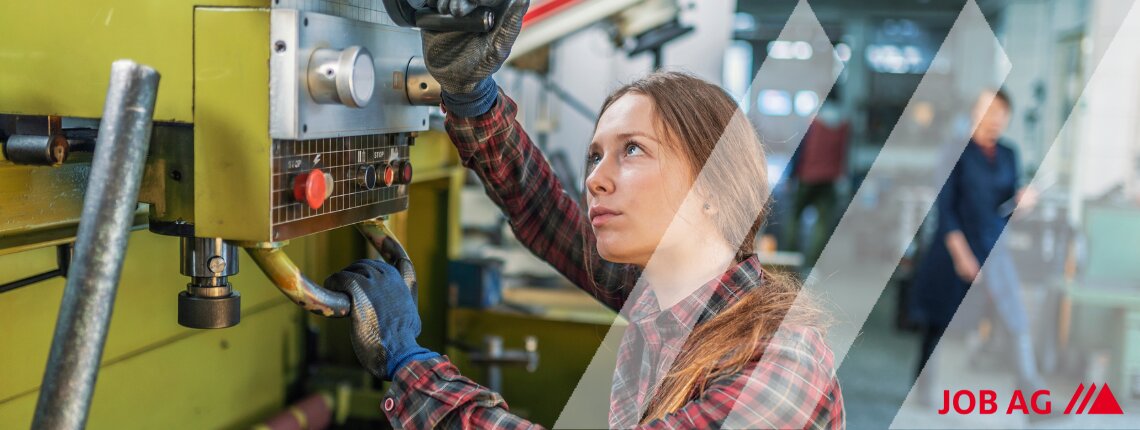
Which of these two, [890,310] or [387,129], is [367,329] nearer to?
[387,129]

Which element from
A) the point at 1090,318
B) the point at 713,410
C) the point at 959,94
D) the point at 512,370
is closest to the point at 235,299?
the point at 713,410

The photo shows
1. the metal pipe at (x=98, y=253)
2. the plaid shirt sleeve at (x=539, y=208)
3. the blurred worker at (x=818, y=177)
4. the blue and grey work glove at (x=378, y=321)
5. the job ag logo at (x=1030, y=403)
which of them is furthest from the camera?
the blurred worker at (x=818, y=177)

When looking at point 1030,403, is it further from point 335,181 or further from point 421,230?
point 335,181

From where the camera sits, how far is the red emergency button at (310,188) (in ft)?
2.77

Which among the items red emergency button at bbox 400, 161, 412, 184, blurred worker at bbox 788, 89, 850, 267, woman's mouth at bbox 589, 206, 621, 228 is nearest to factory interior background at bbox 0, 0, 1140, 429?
red emergency button at bbox 400, 161, 412, 184

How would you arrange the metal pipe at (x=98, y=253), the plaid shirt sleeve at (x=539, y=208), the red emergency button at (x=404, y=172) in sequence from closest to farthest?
the metal pipe at (x=98, y=253) → the red emergency button at (x=404, y=172) → the plaid shirt sleeve at (x=539, y=208)

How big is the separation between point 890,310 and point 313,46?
538 centimetres

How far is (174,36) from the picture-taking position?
0.83 meters

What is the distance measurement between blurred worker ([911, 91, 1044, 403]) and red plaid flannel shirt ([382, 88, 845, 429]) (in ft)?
7.98

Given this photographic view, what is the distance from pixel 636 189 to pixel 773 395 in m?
0.27

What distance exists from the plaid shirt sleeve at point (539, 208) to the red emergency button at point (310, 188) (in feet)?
1.06

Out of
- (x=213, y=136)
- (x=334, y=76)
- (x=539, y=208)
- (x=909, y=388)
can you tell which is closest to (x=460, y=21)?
(x=334, y=76)

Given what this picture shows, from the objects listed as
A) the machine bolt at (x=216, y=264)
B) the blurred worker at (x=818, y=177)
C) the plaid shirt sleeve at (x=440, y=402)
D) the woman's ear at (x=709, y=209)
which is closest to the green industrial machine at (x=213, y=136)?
the machine bolt at (x=216, y=264)

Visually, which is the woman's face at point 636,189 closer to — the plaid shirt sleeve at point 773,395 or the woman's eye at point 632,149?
the woman's eye at point 632,149
